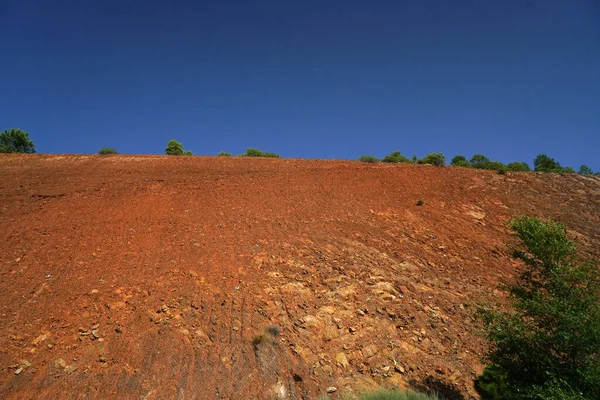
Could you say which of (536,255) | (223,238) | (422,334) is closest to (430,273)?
(422,334)

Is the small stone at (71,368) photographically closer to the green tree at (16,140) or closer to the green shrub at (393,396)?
the green shrub at (393,396)

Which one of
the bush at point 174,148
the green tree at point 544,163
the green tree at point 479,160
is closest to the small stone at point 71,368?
the bush at point 174,148

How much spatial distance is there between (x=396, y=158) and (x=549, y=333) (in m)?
16.2

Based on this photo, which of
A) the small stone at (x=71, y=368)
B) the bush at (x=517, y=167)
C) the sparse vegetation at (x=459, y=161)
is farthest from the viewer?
the sparse vegetation at (x=459, y=161)

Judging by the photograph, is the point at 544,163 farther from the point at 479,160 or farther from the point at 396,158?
the point at 396,158

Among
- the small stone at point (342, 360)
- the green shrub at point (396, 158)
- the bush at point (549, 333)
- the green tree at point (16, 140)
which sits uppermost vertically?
the green shrub at point (396, 158)

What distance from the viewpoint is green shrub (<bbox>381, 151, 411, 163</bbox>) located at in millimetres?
21562

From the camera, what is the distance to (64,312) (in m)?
7.04

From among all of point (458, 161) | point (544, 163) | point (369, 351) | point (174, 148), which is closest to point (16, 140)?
point (174, 148)

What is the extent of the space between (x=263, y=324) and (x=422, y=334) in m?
3.90

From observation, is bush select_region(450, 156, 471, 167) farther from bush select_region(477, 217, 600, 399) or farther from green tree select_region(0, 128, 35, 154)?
green tree select_region(0, 128, 35, 154)

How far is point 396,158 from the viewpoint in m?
21.8

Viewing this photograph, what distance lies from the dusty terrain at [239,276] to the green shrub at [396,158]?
20.6ft

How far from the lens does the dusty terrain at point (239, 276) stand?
6.49 metres
